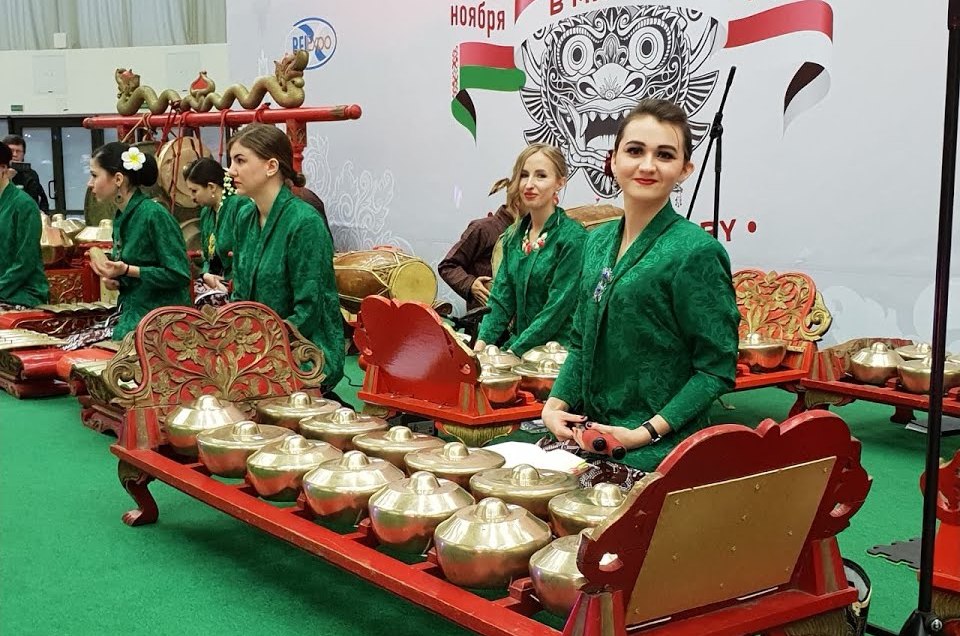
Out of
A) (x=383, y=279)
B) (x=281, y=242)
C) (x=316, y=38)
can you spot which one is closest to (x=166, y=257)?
(x=281, y=242)

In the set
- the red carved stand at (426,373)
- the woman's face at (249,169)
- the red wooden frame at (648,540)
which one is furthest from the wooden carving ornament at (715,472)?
the woman's face at (249,169)

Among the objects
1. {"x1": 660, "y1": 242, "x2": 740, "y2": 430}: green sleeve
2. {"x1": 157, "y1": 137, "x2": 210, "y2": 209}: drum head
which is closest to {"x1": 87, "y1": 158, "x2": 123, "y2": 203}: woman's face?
{"x1": 157, "y1": 137, "x2": 210, "y2": 209}: drum head

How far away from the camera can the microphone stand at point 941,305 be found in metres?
1.31

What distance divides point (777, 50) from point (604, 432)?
3320mm

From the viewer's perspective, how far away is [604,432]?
1.83m

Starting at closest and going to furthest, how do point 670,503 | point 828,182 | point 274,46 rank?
point 670,503, point 828,182, point 274,46


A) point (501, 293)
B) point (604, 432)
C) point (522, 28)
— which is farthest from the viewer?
point (522, 28)

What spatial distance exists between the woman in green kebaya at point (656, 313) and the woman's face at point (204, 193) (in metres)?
3.41

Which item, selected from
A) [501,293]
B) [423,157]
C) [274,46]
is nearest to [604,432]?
[501,293]

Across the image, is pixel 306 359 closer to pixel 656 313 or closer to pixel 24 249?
pixel 656 313

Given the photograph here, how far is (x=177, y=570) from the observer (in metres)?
2.26

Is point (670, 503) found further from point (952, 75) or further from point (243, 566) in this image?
point (243, 566)

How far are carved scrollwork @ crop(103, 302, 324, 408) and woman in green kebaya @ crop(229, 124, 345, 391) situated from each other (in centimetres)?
20

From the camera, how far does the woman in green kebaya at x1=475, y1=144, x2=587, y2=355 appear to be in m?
3.20
